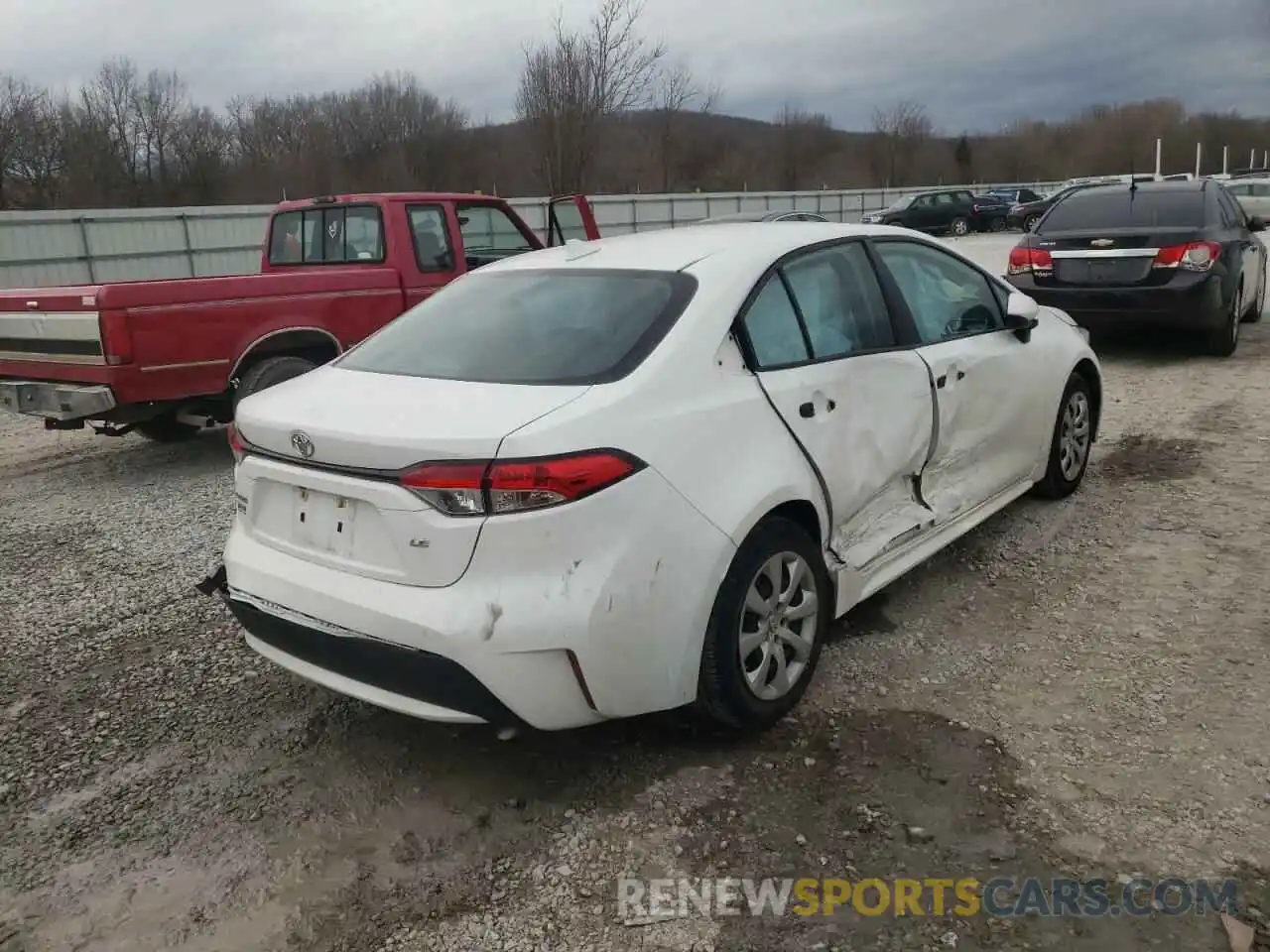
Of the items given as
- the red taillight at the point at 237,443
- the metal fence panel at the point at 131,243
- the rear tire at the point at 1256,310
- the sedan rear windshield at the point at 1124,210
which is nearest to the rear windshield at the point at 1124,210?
the sedan rear windshield at the point at 1124,210

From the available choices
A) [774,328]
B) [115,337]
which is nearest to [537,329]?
[774,328]

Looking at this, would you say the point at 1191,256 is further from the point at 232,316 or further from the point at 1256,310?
the point at 232,316

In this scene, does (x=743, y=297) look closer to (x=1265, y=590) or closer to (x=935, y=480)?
(x=935, y=480)

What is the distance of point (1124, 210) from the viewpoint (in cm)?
942

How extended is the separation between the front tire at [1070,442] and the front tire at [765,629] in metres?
2.44

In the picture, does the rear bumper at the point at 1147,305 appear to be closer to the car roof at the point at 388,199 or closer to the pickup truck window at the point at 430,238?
the car roof at the point at 388,199

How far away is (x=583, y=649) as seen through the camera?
8.70 feet

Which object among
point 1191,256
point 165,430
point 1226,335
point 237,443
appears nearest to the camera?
point 237,443

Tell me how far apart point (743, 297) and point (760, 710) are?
1.32 m

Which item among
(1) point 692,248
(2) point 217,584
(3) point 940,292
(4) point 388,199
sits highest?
(4) point 388,199

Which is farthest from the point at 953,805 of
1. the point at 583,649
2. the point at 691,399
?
the point at 691,399

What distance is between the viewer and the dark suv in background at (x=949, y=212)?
3541cm

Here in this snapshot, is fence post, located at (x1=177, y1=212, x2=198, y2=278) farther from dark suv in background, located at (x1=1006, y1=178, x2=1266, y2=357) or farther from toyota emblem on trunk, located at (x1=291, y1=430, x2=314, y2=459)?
toyota emblem on trunk, located at (x1=291, y1=430, x2=314, y2=459)

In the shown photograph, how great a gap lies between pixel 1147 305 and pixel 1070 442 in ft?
13.7
